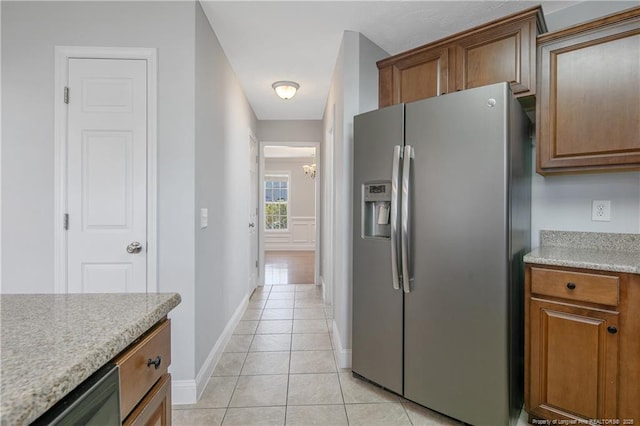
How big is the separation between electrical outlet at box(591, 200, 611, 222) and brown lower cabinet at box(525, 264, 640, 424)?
613mm

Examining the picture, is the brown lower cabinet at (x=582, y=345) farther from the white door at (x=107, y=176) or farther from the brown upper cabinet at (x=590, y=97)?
the white door at (x=107, y=176)

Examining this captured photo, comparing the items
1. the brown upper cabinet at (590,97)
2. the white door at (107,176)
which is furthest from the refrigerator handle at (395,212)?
the white door at (107,176)

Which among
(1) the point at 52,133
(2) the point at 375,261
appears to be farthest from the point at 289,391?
(1) the point at 52,133

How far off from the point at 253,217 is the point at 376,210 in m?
2.71

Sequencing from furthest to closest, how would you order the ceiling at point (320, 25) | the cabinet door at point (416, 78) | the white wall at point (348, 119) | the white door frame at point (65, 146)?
the white wall at point (348, 119) → the cabinet door at point (416, 78) → the ceiling at point (320, 25) → the white door frame at point (65, 146)

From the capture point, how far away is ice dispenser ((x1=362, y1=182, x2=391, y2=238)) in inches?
78.9

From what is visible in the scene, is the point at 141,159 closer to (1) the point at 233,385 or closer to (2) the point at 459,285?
(1) the point at 233,385

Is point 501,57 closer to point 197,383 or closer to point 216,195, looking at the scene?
point 216,195

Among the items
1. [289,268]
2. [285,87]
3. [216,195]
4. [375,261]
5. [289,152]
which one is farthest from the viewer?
[289,152]

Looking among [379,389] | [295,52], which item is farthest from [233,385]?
[295,52]

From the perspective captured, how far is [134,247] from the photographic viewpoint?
1908 millimetres

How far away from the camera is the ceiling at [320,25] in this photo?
2.04m

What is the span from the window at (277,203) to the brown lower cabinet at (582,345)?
7324mm

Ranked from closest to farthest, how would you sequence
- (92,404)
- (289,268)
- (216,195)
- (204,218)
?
(92,404) → (204,218) → (216,195) → (289,268)
